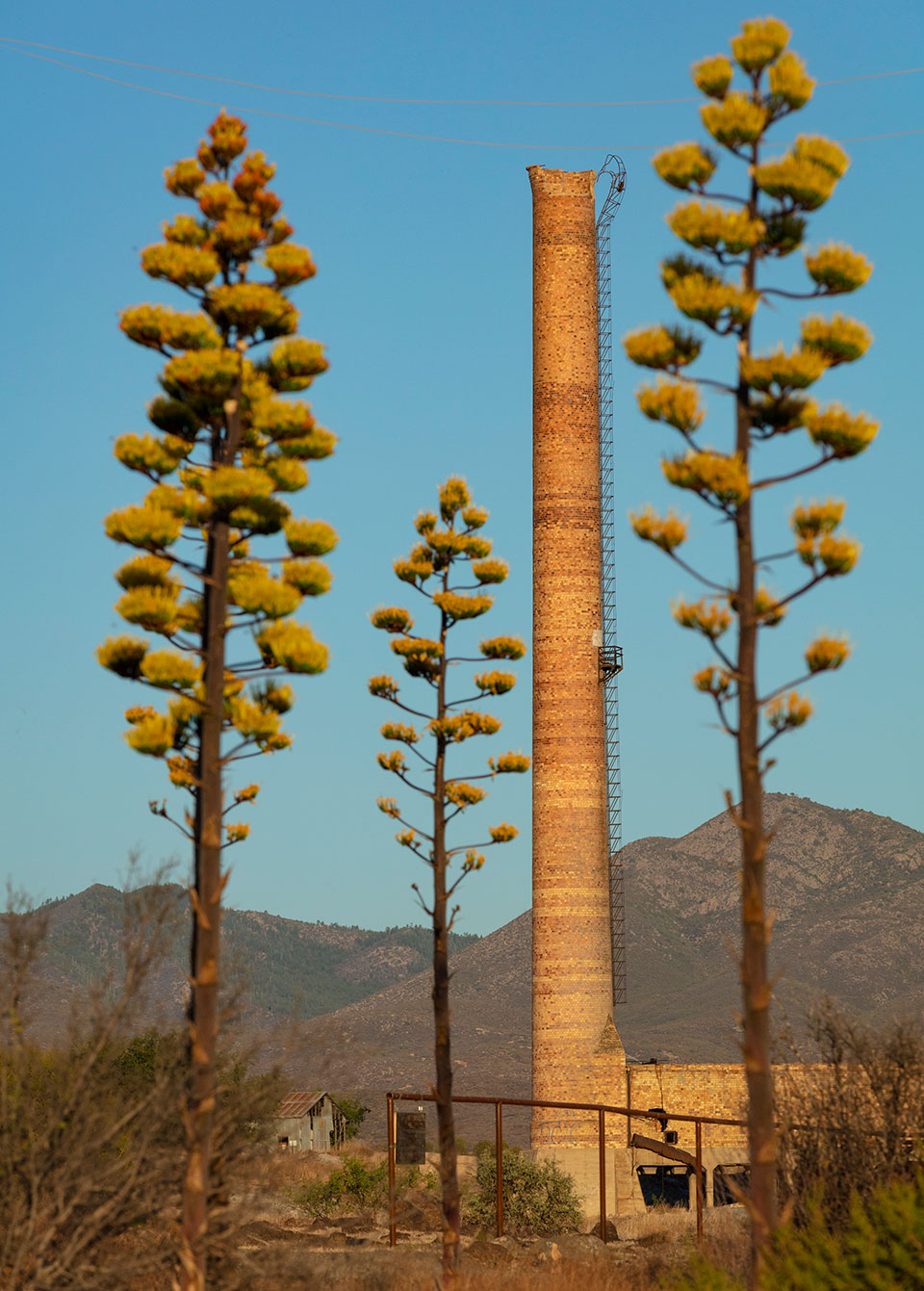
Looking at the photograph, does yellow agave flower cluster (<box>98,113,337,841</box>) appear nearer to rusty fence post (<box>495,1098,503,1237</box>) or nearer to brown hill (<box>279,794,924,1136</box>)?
rusty fence post (<box>495,1098,503,1237</box>)

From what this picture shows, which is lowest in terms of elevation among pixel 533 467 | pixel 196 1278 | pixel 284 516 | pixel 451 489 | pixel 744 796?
pixel 196 1278

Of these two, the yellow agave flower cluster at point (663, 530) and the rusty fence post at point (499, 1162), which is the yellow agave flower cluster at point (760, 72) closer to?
the yellow agave flower cluster at point (663, 530)

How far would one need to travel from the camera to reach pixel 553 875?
35.7m

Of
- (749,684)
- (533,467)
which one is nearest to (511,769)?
(749,684)

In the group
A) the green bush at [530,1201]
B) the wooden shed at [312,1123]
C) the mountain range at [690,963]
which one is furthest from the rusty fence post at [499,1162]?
the mountain range at [690,963]

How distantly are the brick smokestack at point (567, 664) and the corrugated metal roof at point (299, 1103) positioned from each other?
20.8m

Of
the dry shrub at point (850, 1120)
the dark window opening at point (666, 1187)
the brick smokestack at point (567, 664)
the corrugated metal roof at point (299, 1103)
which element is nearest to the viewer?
the dry shrub at point (850, 1120)

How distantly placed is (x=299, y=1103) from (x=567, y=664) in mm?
27895

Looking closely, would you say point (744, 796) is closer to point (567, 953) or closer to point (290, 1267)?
point (290, 1267)

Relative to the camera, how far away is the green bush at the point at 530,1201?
1277 inches

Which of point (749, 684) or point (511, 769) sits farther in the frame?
point (511, 769)

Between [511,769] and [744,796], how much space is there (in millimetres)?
9294

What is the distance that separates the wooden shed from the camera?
55487 mm

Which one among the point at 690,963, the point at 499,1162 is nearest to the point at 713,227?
the point at 499,1162
